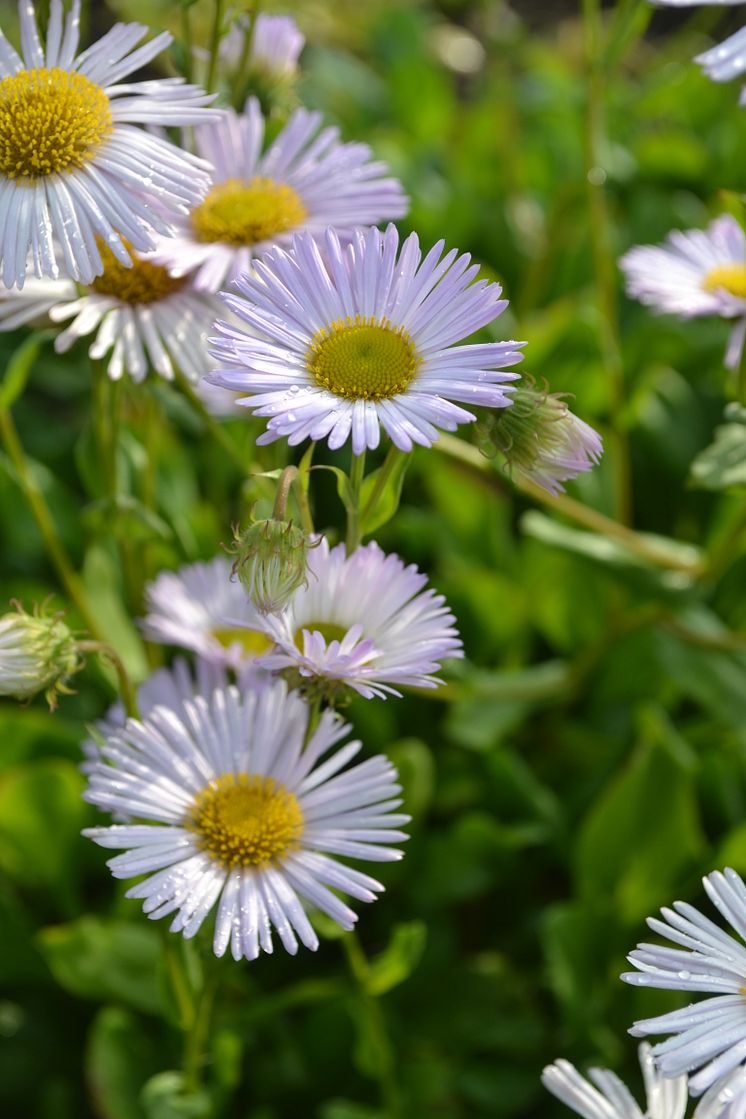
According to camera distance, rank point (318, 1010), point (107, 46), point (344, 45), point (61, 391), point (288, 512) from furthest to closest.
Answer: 1. point (344, 45)
2. point (61, 391)
3. point (318, 1010)
4. point (107, 46)
5. point (288, 512)

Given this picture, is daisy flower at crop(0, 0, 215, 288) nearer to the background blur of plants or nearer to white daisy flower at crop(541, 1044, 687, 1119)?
the background blur of plants

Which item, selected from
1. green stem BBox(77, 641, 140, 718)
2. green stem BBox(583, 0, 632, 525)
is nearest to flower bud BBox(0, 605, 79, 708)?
green stem BBox(77, 641, 140, 718)

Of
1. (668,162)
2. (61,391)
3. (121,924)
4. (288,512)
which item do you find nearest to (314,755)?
(288,512)

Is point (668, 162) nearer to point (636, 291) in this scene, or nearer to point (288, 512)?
point (636, 291)

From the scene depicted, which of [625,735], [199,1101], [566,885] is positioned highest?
[625,735]

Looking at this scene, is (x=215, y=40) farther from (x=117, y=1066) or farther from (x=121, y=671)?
(x=117, y=1066)

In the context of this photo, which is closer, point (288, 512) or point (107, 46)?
point (288, 512)

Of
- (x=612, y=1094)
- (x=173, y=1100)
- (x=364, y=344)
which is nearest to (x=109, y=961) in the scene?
(x=173, y=1100)
